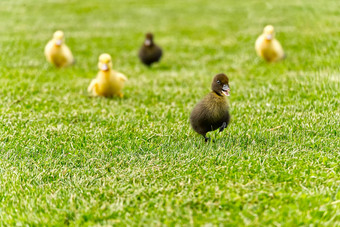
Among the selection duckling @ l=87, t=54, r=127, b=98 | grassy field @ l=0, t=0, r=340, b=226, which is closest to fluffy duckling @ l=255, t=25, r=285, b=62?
grassy field @ l=0, t=0, r=340, b=226

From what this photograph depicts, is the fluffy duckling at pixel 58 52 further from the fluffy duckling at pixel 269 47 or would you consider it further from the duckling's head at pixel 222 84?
the duckling's head at pixel 222 84

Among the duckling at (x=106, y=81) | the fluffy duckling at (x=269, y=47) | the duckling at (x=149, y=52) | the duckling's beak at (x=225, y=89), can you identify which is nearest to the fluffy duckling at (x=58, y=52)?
the duckling at (x=149, y=52)

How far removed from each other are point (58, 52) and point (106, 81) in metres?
2.77

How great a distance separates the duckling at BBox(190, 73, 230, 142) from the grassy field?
0.88 feet

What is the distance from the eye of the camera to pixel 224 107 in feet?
14.2

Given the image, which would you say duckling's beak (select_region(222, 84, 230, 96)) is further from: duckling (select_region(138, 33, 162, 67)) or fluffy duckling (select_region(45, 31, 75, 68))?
fluffy duckling (select_region(45, 31, 75, 68))

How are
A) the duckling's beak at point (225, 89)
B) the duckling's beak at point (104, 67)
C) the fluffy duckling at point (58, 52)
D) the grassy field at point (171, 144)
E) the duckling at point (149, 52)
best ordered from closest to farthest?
the grassy field at point (171, 144) → the duckling's beak at point (225, 89) → the duckling's beak at point (104, 67) → the fluffy duckling at point (58, 52) → the duckling at point (149, 52)

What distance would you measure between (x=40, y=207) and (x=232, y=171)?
1.82 meters

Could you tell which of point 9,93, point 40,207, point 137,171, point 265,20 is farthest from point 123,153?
point 265,20

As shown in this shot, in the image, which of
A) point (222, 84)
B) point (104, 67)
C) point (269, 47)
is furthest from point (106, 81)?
point (269, 47)

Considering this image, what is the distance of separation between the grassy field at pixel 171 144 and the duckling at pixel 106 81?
0.19 m

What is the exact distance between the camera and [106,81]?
6.86 metres

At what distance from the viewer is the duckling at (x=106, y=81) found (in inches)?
269

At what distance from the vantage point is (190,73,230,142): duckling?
4.25m
